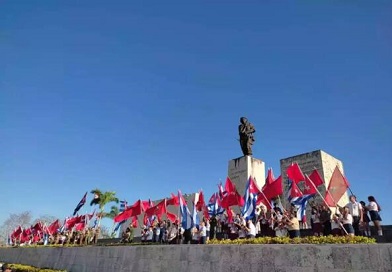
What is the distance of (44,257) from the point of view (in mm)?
20516

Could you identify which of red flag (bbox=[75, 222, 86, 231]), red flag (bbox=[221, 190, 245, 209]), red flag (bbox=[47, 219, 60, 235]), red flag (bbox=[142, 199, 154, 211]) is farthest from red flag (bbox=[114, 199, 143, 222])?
red flag (bbox=[47, 219, 60, 235])

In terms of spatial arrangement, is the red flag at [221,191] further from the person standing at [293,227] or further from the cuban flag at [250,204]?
the person standing at [293,227]

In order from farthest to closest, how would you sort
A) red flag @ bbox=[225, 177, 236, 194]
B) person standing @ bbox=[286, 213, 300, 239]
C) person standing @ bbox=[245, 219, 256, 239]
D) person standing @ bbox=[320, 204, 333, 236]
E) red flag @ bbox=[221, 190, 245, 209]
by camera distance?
1. red flag @ bbox=[225, 177, 236, 194]
2. red flag @ bbox=[221, 190, 245, 209]
3. person standing @ bbox=[245, 219, 256, 239]
4. person standing @ bbox=[320, 204, 333, 236]
5. person standing @ bbox=[286, 213, 300, 239]

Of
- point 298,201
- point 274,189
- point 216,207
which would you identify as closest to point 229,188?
point 216,207

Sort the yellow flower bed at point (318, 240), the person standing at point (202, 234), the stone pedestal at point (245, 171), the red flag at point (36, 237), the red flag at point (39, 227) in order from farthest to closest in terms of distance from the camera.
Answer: the red flag at point (36, 237) → the red flag at point (39, 227) → the stone pedestal at point (245, 171) → the person standing at point (202, 234) → the yellow flower bed at point (318, 240)

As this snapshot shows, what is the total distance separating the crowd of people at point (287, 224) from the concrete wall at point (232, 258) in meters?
1.55

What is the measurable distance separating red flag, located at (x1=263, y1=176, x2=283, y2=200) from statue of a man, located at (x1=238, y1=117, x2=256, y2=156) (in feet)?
22.3

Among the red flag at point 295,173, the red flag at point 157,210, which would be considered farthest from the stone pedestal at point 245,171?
the red flag at point 295,173

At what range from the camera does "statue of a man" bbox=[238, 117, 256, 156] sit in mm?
19625

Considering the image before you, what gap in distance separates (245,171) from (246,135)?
→ 2753mm

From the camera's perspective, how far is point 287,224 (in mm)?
10062

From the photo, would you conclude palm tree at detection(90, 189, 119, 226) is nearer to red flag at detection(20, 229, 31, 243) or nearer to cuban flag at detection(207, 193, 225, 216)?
red flag at detection(20, 229, 31, 243)

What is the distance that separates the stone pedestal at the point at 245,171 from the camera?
18.3 meters

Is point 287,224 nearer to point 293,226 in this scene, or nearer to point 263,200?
point 293,226
